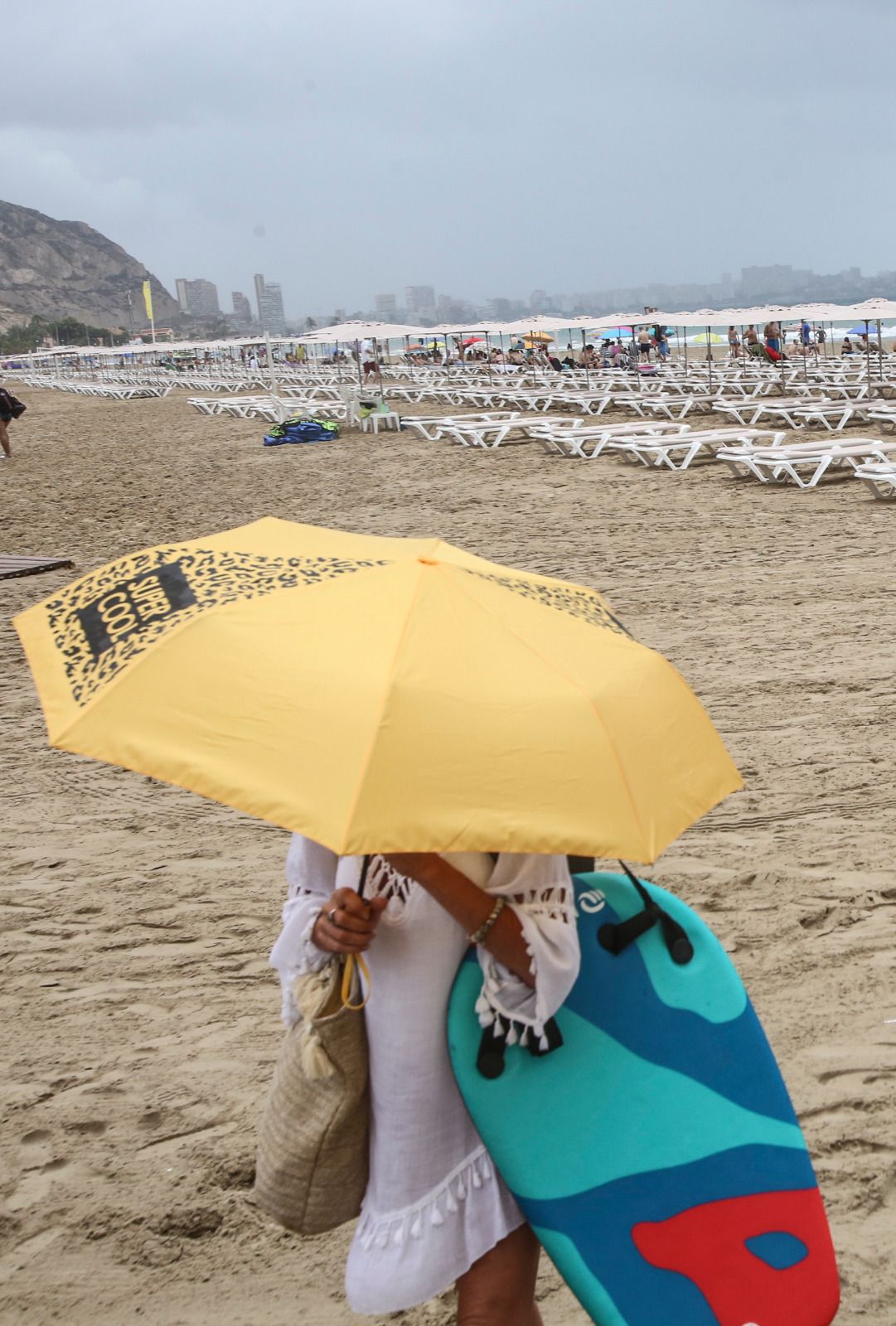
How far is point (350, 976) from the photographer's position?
1.56 meters

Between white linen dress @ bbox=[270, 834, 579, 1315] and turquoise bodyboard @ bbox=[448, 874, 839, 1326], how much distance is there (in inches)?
1.7

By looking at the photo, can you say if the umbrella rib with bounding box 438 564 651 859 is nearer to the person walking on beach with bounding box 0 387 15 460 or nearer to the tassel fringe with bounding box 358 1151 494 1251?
the tassel fringe with bounding box 358 1151 494 1251

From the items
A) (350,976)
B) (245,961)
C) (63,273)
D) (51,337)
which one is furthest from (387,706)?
(63,273)

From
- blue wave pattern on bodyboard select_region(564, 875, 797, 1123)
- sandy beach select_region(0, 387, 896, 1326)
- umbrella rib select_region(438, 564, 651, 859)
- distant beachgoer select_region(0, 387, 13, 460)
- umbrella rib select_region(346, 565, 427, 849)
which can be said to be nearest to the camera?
umbrella rib select_region(346, 565, 427, 849)

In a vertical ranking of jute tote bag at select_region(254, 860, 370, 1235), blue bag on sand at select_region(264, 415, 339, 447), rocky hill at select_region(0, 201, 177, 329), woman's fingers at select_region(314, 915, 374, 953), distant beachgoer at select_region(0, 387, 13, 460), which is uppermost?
rocky hill at select_region(0, 201, 177, 329)

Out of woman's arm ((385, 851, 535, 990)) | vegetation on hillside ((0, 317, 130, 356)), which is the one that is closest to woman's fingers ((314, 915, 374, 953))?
woman's arm ((385, 851, 535, 990))

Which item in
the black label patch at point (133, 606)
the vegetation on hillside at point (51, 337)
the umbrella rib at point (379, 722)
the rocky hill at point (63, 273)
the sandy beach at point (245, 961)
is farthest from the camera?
the rocky hill at point (63, 273)

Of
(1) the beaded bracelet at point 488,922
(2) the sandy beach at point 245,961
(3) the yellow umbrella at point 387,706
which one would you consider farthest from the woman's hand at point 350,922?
(2) the sandy beach at point 245,961

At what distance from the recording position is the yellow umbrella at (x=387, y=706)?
1.33 m

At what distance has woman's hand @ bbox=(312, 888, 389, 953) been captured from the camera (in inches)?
58.8

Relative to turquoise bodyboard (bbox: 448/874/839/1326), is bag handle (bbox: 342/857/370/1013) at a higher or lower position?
higher

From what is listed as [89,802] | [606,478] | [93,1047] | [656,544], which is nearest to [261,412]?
[606,478]

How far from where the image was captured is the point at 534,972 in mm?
1472

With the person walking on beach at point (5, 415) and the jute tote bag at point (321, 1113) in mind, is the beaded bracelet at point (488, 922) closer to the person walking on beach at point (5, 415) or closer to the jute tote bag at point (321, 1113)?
the jute tote bag at point (321, 1113)
